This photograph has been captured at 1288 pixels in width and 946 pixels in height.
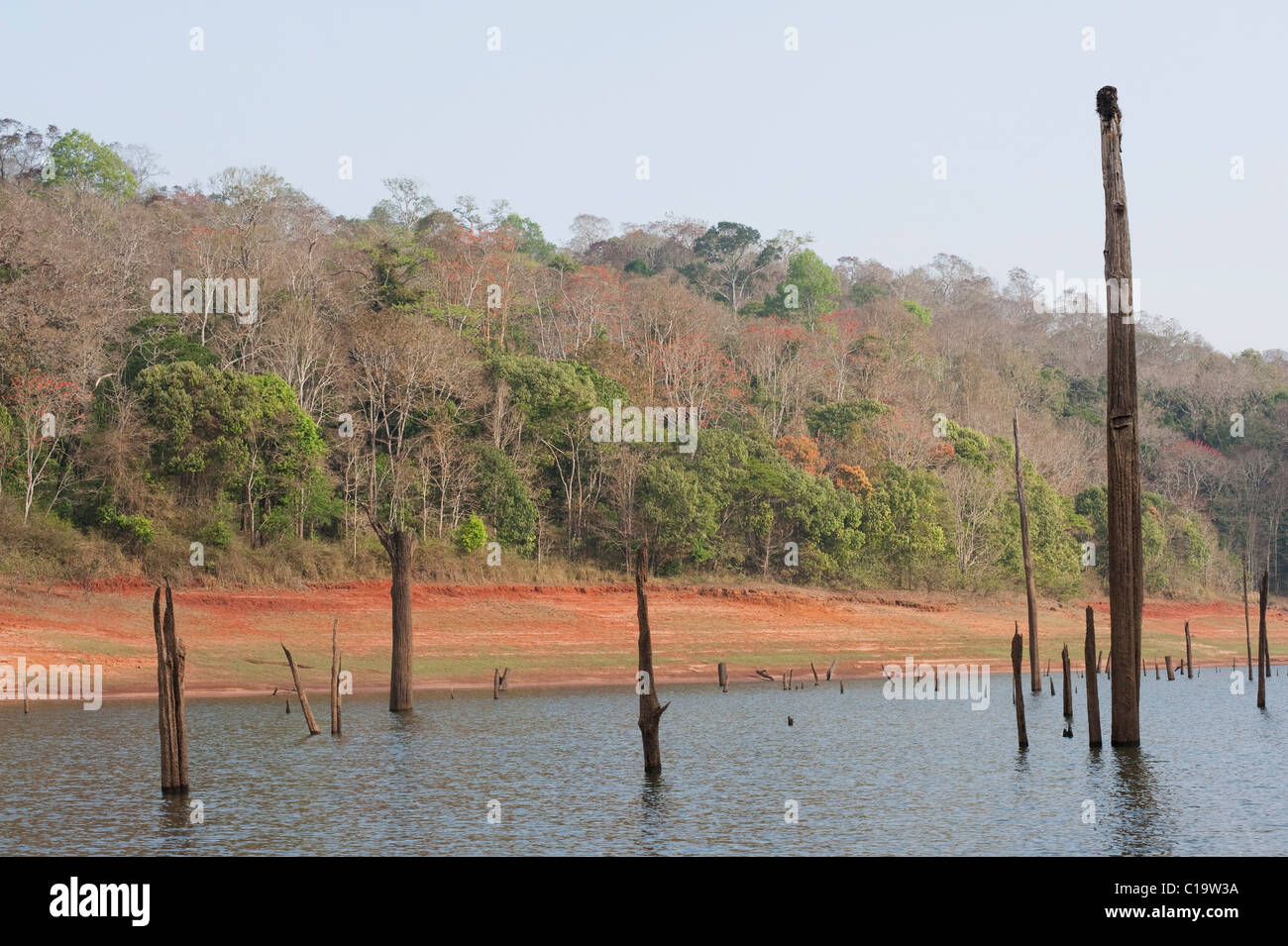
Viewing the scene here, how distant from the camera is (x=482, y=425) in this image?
2744 inches

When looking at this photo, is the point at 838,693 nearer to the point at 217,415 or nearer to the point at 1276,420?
the point at 217,415

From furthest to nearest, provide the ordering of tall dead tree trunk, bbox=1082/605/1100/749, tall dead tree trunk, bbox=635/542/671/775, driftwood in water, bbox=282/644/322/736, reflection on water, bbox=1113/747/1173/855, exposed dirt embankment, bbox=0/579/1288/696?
exposed dirt embankment, bbox=0/579/1288/696
driftwood in water, bbox=282/644/322/736
tall dead tree trunk, bbox=1082/605/1100/749
tall dead tree trunk, bbox=635/542/671/775
reflection on water, bbox=1113/747/1173/855

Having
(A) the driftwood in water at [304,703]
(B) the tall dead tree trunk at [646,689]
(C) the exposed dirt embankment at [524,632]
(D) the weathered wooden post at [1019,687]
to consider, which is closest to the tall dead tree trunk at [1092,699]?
(D) the weathered wooden post at [1019,687]

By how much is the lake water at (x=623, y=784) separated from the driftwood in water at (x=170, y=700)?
636 millimetres

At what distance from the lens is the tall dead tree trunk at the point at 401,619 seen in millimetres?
39875

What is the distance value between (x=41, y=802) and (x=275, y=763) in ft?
20.5

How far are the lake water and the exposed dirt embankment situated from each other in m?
5.61

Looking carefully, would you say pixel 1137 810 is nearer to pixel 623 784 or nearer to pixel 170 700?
pixel 623 784

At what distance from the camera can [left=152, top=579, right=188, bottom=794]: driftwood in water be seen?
75.3 ft

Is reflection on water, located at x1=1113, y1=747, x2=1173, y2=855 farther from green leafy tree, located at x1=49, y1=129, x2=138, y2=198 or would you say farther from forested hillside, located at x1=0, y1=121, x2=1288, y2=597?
green leafy tree, located at x1=49, y1=129, x2=138, y2=198

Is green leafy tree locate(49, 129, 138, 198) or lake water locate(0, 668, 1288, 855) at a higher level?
green leafy tree locate(49, 129, 138, 198)

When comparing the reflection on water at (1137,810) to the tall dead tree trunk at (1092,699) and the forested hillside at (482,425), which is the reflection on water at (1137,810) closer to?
the tall dead tree trunk at (1092,699)

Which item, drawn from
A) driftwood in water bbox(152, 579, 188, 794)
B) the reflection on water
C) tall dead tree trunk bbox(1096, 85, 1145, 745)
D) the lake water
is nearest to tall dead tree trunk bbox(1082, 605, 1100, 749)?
the lake water

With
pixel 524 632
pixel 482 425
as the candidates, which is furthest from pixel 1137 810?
pixel 482 425
